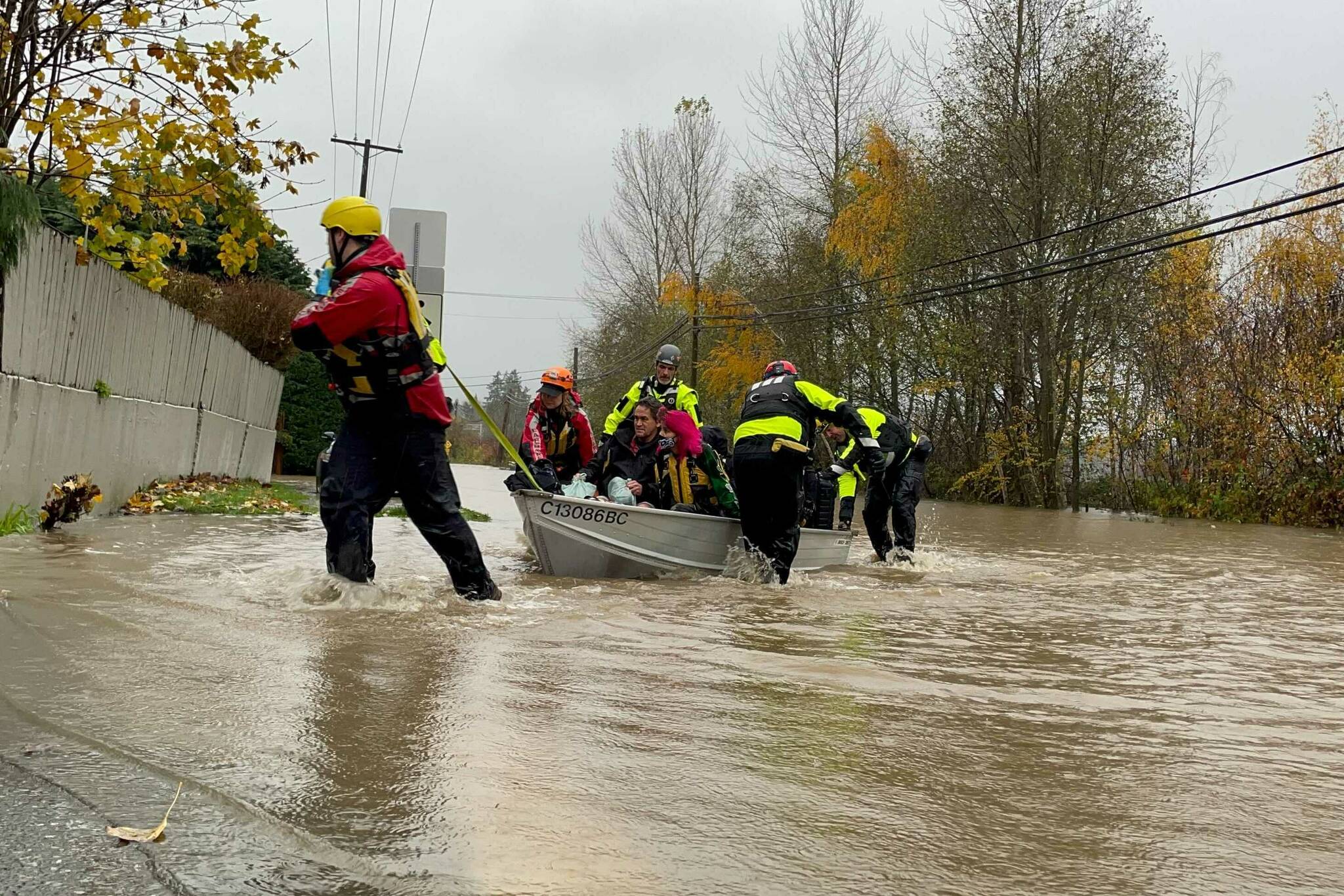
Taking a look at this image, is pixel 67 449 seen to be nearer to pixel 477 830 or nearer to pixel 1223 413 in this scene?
pixel 477 830

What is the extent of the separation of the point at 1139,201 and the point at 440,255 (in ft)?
57.4

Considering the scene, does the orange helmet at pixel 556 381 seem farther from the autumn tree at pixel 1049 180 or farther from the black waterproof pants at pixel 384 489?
the autumn tree at pixel 1049 180

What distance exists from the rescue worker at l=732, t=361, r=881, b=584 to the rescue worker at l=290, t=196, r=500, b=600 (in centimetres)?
290

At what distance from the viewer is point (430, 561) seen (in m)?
9.43

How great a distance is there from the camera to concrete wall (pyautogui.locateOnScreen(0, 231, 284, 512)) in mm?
8859

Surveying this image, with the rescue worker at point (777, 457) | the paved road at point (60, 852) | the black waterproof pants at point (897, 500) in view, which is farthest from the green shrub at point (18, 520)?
the black waterproof pants at point (897, 500)

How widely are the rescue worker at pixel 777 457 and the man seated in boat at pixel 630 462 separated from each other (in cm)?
73

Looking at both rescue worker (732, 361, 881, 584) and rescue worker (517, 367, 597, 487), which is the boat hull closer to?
rescue worker (732, 361, 881, 584)

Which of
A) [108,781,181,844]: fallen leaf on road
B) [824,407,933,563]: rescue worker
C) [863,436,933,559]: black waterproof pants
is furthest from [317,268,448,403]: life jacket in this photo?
[863,436,933,559]: black waterproof pants

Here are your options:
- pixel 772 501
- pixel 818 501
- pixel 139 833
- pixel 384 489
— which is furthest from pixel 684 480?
pixel 139 833

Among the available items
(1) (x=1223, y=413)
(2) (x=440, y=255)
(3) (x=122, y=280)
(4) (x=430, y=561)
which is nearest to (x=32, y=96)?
(3) (x=122, y=280)

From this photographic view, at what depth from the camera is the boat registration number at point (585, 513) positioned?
8734 millimetres

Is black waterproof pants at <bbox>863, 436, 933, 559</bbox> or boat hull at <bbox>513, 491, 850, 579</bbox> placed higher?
black waterproof pants at <bbox>863, 436, 933, 559</bbox>

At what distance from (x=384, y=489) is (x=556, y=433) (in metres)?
3.73
